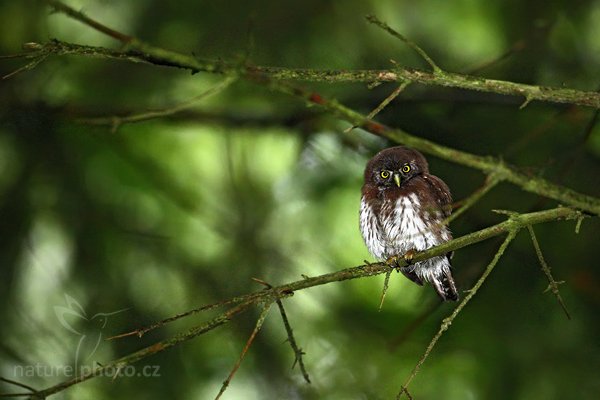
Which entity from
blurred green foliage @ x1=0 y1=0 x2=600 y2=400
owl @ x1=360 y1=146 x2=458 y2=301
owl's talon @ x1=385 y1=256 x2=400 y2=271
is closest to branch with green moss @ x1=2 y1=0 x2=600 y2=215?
owl's talon @ x1=385 y1=256 x2=400 y2=271

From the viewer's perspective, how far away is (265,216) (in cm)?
680

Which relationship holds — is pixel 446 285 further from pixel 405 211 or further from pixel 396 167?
pixel 396 167

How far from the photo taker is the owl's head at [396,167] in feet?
15.9

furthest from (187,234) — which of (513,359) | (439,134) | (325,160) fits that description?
(513,359)

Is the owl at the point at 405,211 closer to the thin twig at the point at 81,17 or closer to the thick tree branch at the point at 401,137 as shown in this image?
the thick tree branch at the point at 401,137

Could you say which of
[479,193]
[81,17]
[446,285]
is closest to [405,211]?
[446,285]

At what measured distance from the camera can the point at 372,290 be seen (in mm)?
7074

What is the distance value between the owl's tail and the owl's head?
2.13 ft

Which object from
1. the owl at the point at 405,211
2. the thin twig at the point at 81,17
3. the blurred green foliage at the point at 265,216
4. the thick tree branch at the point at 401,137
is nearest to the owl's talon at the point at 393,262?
the owl at the point at 405,211

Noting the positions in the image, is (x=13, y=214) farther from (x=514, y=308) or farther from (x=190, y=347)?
(x=514, y=308)

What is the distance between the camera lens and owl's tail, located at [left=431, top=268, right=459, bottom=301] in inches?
200

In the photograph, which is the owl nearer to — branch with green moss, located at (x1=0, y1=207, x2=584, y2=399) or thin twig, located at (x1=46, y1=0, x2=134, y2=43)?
branch with green moss, located at (x1=0, y1=207, x2=584, y2=399)

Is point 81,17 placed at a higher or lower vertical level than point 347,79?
lower

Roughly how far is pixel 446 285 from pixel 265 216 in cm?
208
